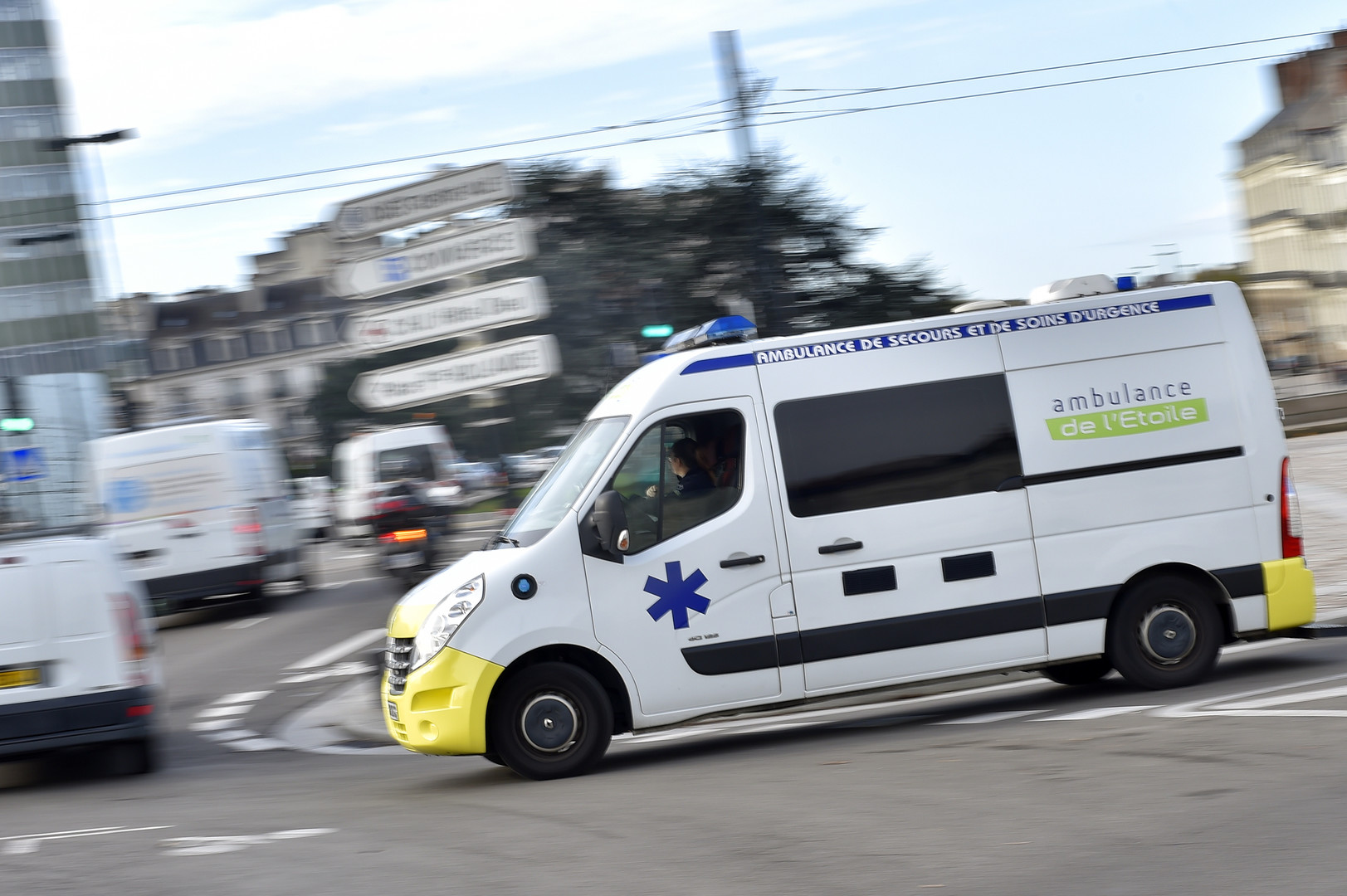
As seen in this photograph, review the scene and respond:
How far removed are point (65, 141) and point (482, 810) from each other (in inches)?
784

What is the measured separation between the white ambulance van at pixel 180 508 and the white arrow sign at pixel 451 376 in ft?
29.1

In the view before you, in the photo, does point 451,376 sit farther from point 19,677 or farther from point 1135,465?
point 1135,465

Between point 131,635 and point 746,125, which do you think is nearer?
point 131,635

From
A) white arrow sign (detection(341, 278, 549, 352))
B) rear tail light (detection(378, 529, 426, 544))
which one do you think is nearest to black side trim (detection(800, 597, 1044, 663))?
white arrow sign (detection(341, 278, 549, 352))

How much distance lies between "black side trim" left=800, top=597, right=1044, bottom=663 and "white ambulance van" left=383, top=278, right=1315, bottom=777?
1 cm

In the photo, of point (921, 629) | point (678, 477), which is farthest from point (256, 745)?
point (921, 629)

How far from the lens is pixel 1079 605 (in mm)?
8500

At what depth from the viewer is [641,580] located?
797cm

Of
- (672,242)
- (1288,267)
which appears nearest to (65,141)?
(672,242)

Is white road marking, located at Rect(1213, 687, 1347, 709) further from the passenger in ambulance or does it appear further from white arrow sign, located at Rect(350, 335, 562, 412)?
white arrow sign, located at Rect(350, 335, 562, 412)

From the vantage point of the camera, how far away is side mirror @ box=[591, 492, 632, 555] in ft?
25.7

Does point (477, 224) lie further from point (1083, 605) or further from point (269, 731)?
point (1083, 605)

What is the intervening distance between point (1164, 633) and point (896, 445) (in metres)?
1.95

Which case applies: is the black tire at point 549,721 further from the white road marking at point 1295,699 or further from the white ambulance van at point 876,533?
the white road marking at point 1295,699
